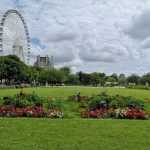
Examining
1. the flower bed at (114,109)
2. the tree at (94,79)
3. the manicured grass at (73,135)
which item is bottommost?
the manicured grass at (73,135)

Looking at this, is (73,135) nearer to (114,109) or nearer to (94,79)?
(114,109)

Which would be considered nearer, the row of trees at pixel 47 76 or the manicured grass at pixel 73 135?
the manicured grass at pixel 73 135

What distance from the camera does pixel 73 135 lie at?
39.5 feet

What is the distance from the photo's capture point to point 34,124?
47.4 feet

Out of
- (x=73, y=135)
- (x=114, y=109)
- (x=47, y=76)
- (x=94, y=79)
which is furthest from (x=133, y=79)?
(x=73, y=135)

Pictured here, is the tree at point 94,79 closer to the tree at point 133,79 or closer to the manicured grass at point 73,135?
the tree at point 133,79

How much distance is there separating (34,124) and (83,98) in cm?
1194

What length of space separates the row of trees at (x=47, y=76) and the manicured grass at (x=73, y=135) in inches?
3743

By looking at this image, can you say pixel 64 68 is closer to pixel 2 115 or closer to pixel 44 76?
pixel 44 76

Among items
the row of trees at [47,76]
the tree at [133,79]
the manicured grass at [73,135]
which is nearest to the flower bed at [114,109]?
the manicured grass at [73,135]

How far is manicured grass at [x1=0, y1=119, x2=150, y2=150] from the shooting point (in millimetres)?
10383

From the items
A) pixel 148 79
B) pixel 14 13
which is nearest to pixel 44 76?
pixel 148 79

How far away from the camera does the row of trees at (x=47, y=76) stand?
365ft

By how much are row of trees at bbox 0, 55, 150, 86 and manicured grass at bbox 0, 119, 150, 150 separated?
9506cm
